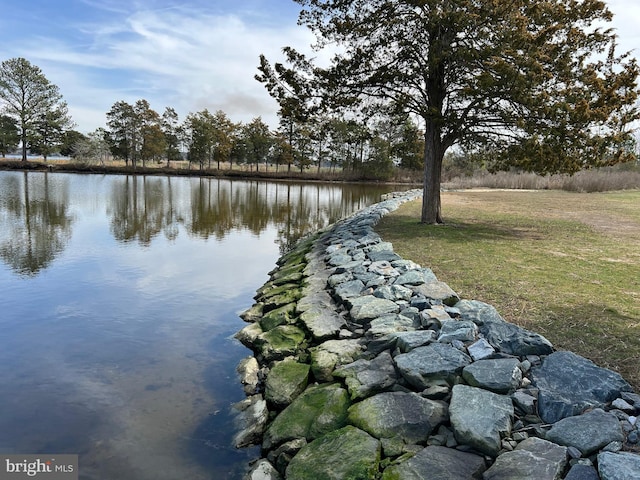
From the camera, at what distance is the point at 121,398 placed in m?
4.37

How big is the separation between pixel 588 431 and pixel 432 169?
951 centimetres

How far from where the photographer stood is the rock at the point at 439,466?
105 inches

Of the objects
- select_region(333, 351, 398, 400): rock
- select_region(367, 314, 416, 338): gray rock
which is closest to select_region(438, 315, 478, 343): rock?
select_region(367, 314, 416, 338): gray rock

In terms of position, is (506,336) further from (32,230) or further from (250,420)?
(32,230)

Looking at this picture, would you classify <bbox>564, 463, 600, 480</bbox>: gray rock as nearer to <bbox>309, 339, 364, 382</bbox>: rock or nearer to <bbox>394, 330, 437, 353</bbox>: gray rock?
<bbox>394, 330, 437, 353</bbox>: gray rock

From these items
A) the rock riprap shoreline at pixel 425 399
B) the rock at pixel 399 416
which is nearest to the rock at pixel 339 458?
the rock riprap shoreline at pixel 425 399

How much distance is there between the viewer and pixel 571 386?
3176 mm

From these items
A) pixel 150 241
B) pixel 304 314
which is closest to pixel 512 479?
pixel 304 314

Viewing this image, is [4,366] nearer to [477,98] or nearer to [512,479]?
[512,479]

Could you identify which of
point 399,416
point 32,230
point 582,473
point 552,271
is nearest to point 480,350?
point 399,416

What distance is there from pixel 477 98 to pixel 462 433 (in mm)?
8748

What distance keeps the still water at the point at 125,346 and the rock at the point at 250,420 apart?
3.8 inches

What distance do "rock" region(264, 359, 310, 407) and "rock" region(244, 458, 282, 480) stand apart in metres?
0.81

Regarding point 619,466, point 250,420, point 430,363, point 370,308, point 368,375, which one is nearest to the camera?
point 619,466
